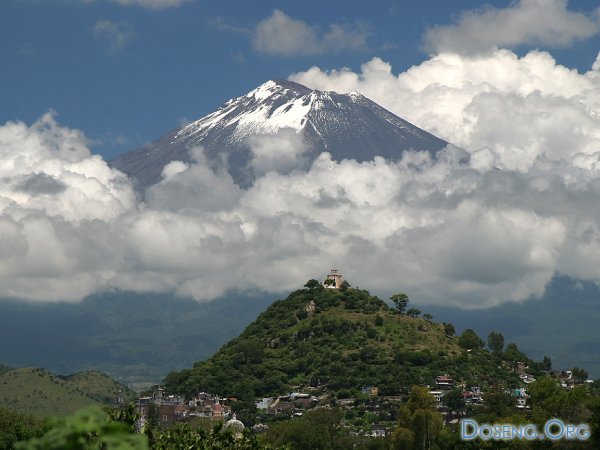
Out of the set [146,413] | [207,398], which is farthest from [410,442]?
[207,398]

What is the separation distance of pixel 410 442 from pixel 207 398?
49.2m

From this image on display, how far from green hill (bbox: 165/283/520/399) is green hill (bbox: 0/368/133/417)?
12814 mm

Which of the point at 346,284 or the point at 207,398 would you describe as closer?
the point at 207,398

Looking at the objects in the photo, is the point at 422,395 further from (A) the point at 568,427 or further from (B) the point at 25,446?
(B) the point at 25,446

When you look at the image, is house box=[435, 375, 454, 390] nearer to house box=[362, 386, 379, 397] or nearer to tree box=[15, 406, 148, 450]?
house box=[362, 386, 379, 397]

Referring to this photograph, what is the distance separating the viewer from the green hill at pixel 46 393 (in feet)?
383

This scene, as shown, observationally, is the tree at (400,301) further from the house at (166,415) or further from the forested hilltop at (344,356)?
the house at (166,415)

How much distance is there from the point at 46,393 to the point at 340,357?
3755cm

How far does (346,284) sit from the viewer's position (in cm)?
14500

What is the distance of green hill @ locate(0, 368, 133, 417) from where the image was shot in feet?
383

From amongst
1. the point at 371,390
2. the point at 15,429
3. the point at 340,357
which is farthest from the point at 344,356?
the point at 15,429

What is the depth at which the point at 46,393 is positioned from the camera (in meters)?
122

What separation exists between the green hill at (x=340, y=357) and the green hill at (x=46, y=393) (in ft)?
42.0

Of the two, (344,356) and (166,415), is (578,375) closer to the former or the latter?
(344,356)
